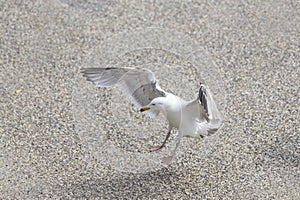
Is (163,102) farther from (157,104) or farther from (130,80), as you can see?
(130,80)

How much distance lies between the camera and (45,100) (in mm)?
2594

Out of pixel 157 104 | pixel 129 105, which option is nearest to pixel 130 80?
pixel 157 104

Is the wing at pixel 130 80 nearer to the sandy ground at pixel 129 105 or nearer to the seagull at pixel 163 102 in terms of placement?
the seagull at pixel 163 102

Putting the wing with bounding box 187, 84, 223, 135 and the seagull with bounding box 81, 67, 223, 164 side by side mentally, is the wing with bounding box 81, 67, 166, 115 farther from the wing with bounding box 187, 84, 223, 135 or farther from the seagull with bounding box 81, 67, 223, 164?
the wing with bounding box 187, 84, 223, 135

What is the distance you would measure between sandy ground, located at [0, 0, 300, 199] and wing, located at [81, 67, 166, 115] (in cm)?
26

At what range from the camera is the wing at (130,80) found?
217 cm

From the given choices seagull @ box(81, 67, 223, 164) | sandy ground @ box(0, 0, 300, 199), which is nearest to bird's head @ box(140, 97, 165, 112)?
seagull @ box(81, 67, 223, 164)

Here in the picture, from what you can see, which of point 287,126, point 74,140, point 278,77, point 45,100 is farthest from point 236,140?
point 45,100

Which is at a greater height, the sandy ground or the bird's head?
the bird's head

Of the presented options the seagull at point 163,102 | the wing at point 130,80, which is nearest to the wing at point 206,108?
the seagull at point 163,102

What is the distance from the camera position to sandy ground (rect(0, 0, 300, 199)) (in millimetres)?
2281

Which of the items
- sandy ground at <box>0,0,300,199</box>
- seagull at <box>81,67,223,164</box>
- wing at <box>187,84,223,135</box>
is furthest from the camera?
sandy ground at <box>0,0,300,199</box>

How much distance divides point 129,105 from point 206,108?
23.6 inches

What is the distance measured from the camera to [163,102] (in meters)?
2.14
